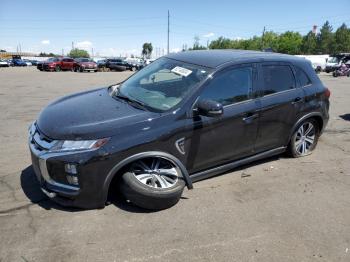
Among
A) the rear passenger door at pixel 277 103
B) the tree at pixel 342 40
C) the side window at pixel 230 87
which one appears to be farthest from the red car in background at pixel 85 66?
the tree at pixel 342 40

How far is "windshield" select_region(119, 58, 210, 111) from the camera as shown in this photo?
4.18 m

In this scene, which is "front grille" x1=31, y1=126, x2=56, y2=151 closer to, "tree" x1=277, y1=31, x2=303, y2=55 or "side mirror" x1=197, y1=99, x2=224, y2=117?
"side mirror" x1=197, y1=99, x2=224, y2=117

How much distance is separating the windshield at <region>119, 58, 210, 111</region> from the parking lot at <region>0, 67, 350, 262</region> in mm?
1195

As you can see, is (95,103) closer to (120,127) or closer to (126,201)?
(120,127)

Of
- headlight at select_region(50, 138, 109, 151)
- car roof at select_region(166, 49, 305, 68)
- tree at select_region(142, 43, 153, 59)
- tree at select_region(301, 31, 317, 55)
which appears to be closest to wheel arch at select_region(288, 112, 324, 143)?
car roof at select_region(166, 49, 305, 68)

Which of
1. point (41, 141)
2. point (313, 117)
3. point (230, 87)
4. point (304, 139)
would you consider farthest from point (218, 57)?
point (41, 141)

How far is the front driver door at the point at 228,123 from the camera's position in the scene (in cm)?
414

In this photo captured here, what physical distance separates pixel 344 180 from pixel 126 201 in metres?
3.08

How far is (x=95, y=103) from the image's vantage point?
173 inches

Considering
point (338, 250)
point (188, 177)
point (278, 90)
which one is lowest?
point (338, 250)

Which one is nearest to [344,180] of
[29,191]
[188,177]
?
[188,177]

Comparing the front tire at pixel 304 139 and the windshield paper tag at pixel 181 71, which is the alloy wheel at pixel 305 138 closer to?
the front tire at pixel 304 139

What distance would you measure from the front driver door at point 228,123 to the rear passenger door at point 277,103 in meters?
0.16

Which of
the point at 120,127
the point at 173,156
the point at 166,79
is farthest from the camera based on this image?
the point at 166,79
